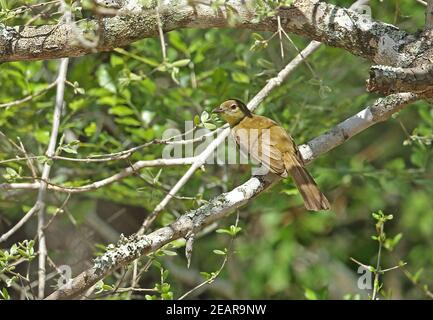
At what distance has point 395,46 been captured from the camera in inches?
117

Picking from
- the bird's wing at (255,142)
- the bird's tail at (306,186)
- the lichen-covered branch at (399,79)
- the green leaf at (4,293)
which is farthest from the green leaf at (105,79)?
the lichen-covered branch at (399,79)

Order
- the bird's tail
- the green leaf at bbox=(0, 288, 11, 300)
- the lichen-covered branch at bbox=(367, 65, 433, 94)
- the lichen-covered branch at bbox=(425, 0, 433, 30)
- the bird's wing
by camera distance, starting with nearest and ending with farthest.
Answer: the lichen-covered branch at bbox=(367, 65, 433, 94)
the lichen-covered branch at bbox=(425, 0, 433, 30)
the green leaf at bbox=(0, 288, 11, 300)
the bird's tail
the bird's wing

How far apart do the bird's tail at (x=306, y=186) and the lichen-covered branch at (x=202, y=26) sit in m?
0.92

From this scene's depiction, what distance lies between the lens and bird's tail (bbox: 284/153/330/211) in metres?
3.88

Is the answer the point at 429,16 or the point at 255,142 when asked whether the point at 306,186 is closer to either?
the point at 255,142

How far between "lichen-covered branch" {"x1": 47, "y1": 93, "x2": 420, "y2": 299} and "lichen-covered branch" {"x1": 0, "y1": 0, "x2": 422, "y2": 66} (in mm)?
358

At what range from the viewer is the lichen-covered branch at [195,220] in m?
3.00

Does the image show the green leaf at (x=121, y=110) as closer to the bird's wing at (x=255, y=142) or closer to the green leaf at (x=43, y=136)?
the green leaf at (x=43, y=136)

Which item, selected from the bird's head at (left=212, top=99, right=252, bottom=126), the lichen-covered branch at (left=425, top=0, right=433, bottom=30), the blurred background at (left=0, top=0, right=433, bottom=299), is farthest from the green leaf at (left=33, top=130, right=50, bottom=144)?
the lichen-covered branch at (left=425, top=0, right=433, bottom=30)

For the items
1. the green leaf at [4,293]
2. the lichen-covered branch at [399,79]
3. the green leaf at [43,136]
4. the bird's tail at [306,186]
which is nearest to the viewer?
the lichen-covered branch at [399,79]

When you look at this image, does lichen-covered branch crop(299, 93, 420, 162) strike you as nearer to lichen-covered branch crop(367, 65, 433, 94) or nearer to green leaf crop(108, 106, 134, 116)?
lichen-covered branch crop(367, 65, 433, 94)

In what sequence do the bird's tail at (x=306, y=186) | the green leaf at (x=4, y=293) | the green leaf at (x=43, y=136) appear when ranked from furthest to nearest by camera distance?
the green leaf at (x=43, y=136) → the bird's tail at (x=306, y=186) → the green leaf at (x=4, y=293)
